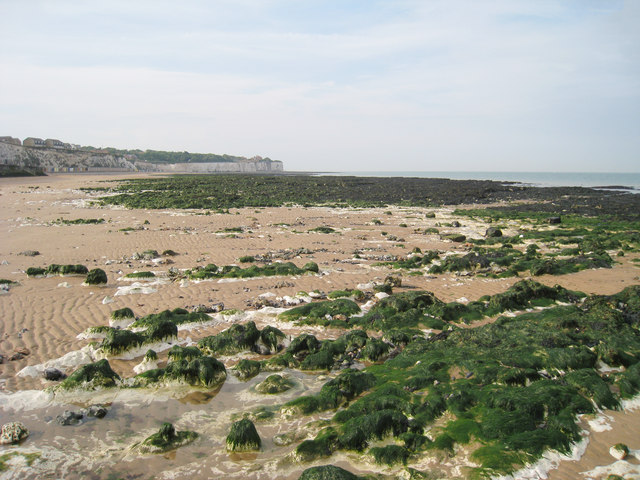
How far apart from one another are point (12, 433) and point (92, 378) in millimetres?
1250

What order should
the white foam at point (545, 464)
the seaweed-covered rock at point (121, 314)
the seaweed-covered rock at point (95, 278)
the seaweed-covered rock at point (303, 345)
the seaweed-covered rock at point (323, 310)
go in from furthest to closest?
the seaweed-covered rock at point (95, 278)
the seaweed-covered rock at point (323, 310)
the seaweed-covered rock at point (121, 314)
the seaweed-covered rock at point (303, 345)
the white foam at point (545, 464)

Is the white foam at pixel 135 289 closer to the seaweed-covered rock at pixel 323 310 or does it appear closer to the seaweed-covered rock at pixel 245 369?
the seaweed-covered rock at pixel 323 310

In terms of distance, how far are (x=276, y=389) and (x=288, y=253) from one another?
9239mm

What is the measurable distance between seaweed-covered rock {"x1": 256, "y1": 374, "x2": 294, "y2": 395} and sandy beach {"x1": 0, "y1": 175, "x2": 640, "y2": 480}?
16 cm

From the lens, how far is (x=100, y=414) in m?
5.28

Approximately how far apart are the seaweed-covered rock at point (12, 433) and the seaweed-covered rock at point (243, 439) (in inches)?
93.3

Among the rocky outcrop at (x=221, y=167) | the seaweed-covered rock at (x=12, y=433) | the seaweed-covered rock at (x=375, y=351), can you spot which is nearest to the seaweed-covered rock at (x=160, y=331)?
the seaweed-covered rock at (x=12, y=433)

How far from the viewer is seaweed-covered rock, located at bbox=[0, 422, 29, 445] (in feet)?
15.2

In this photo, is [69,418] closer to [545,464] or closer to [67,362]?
[67,362]

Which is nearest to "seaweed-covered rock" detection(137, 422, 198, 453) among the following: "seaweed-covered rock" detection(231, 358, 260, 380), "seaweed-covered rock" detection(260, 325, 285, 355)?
"seaweed-covered rock" detection(231, 358, 260, 380)

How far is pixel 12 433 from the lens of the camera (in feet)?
15.3

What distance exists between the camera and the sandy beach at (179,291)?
14.8 ft

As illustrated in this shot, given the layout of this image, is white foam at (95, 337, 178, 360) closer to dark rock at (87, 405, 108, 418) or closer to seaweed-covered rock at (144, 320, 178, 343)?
seaweed-covered rock at (144, 320, 178, 343)

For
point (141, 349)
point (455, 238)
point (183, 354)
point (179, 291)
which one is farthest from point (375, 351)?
point (455, 238)
